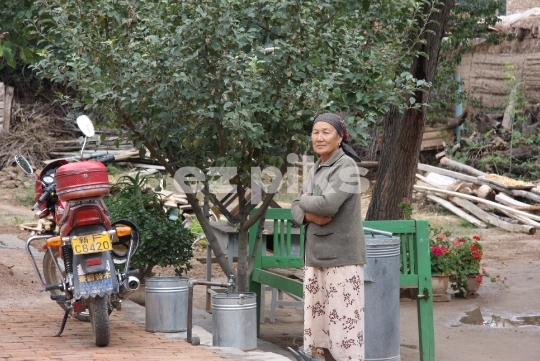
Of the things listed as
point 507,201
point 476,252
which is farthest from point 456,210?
point 476,252

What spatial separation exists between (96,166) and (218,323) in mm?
1390

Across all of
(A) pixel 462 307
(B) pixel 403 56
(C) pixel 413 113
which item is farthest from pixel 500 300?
(B) pixel 403 56

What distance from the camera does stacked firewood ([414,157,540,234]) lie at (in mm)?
15023

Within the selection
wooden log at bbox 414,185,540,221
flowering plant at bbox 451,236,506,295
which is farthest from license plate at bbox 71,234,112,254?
wooden log at bbox 414,185,540,221

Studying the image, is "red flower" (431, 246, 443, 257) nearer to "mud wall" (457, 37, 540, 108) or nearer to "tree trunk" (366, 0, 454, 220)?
"tree trunk" (366, 0, 454, 220)

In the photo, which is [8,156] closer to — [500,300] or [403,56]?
[500,300]

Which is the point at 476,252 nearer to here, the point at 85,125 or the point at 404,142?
the point at 404,142

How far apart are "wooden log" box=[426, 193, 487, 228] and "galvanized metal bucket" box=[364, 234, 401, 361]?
376 inches

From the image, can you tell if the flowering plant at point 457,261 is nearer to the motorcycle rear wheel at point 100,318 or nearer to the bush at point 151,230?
the bush at point 151,230

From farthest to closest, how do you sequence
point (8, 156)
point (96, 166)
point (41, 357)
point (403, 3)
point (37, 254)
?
point (8, 156), point (37, 254), point (403, 3), point (96, 166), point (41, 357)

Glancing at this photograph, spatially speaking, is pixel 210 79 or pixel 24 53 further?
pixel 24 53

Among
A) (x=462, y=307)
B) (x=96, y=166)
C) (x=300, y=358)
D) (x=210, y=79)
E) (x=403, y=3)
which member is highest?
(x=403, y=3)

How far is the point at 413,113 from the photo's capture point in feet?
32.1

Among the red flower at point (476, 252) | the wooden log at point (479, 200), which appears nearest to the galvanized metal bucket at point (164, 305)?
the red flower at point (476, 252)
